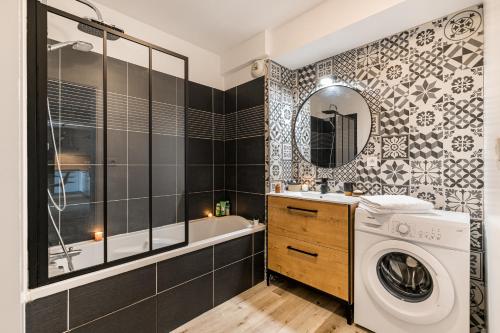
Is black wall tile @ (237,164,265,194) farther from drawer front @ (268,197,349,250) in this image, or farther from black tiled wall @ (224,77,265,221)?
drawer front @ (268,197,349,250)

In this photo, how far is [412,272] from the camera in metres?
1.48

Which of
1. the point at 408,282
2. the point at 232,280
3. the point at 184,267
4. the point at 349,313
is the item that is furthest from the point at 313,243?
the point at 184,267

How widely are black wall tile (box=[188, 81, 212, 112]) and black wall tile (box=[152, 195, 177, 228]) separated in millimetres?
1098

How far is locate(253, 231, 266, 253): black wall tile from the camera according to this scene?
7.25 ft

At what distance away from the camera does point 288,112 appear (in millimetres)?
2570

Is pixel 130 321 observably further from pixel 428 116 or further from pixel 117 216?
pixel 428 116

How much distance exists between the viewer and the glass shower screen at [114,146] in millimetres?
1571

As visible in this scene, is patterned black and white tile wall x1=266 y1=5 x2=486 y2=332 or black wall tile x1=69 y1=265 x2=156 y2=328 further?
patterned black and white tile wall x1=266 y1=5 x2=486 y2=332

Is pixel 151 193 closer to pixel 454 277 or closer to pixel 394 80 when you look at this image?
pixel 454 277

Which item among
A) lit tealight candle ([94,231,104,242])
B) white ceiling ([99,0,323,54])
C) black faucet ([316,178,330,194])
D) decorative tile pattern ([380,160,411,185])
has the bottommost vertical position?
lit tealight candle ([94,231,104,242])

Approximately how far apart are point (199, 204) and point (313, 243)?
141 centimetres

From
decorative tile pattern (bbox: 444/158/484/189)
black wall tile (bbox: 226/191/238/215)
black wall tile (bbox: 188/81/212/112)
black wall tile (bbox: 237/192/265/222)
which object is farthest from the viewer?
black wall tile (bbox: 226/191/238/215)

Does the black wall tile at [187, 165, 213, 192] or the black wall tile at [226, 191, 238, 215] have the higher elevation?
the black wall tile at [187, 165, 213, 192]

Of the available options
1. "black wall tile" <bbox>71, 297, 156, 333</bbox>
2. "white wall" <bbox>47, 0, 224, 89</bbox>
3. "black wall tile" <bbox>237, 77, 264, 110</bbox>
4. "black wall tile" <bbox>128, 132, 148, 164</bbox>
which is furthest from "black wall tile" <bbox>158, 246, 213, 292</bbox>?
"white wall" <bbox>47, 0, 224, 89</bbox>
